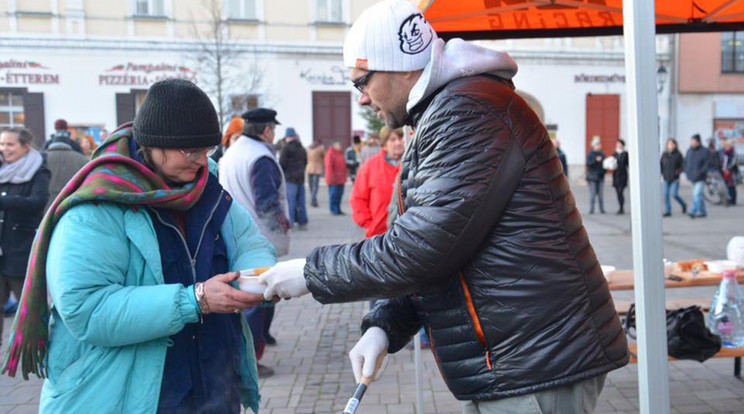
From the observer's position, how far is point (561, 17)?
15.6 ft

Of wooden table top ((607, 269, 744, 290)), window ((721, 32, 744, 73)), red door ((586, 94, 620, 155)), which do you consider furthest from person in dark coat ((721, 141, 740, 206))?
wooden table top ((607, 269, 744, 290))

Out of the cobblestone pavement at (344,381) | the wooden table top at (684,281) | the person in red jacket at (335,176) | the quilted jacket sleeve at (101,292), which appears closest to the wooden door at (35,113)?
the person in red jacket at (335,176)

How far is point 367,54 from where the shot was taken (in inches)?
73.3

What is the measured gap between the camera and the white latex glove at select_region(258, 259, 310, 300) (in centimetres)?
181

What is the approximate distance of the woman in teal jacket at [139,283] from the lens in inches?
71.6

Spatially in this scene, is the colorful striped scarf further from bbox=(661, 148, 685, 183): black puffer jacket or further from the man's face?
bbox=(661, 148, 685, 183): black puffer jacket

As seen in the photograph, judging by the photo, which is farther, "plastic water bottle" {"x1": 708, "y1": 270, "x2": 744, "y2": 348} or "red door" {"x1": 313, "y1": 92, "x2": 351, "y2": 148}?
"red door" {"x1": 313, "y1": 92, "x2": 351, "y2": 148}

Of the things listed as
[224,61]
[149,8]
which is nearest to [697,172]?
[224,61]

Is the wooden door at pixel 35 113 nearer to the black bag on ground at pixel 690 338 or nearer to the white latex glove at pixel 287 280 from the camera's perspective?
the black bag on ground at pixel 690 338

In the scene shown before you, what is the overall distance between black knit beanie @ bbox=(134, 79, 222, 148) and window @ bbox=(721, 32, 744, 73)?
97.4 feet

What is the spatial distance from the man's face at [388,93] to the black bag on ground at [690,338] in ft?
8.75

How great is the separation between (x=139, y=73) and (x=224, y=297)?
80.5 feet

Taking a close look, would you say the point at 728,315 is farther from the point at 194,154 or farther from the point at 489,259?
the point at 194,154

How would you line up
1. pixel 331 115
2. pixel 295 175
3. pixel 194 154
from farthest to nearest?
pixel 331 115 < pixel 295 175 < pixel 194 154
